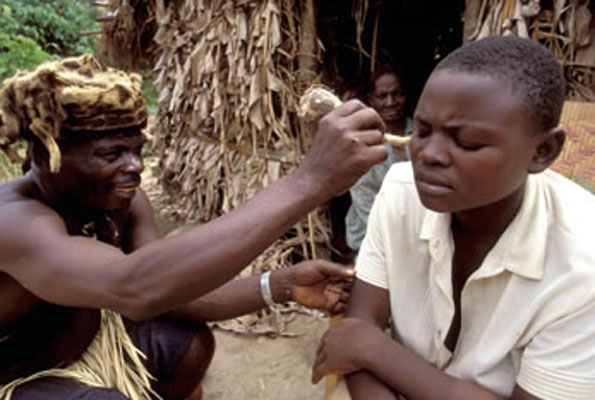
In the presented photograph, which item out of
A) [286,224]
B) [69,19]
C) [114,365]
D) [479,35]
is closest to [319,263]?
[286,224]

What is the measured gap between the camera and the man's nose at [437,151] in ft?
3.76

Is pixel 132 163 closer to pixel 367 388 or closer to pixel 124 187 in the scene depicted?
pixel 124 187

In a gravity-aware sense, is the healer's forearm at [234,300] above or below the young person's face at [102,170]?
below

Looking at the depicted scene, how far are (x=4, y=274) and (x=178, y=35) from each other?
3.28 metres

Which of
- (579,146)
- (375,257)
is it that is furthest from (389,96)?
(375,257)

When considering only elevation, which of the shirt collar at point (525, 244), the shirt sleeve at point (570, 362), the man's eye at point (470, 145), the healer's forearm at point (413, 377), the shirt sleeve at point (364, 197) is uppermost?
the man's eye at point (470, 145)

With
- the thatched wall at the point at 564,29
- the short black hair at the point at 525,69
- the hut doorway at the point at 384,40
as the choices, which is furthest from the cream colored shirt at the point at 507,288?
the hut doorway at the point at 384,40

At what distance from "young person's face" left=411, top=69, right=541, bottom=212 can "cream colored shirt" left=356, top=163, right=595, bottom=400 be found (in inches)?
6.5

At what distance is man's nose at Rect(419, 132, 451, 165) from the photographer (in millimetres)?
1146

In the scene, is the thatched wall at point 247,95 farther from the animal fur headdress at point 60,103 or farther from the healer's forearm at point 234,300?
the animal fur headdress at point 60,103

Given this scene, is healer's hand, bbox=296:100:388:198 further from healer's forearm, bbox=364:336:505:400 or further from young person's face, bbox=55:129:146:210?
young person's face, bbox=55:129:146:210

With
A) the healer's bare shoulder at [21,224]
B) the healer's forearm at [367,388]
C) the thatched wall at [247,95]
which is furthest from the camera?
the thatched wall at [247,95]

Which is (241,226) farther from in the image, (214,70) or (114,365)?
(214,70)

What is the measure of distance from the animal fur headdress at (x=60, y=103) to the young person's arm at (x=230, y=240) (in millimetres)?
442
